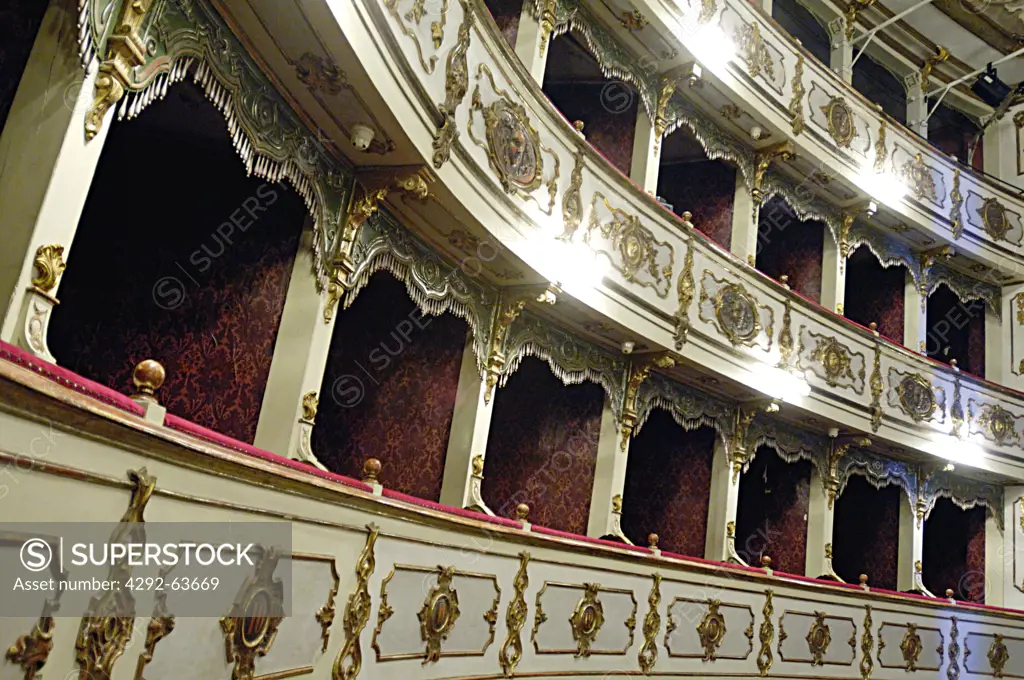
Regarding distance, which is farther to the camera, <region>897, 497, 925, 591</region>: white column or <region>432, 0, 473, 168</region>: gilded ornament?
<region>897, 497, 925, 591</region>: white column

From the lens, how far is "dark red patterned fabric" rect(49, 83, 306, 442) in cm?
505

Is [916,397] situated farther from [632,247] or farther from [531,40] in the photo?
[531,40]

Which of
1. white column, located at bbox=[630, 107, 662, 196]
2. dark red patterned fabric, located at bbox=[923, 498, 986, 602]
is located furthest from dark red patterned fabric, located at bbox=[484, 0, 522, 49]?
dark red patterned fabric, located at bbox=[923, 498, 986, 602]

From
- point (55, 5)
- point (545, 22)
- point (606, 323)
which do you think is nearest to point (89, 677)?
point (55, 5)

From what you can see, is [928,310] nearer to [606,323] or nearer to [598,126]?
[598,126]

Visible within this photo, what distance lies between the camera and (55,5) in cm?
324

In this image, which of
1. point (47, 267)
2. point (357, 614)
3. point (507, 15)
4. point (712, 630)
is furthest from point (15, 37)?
point (712, 630)

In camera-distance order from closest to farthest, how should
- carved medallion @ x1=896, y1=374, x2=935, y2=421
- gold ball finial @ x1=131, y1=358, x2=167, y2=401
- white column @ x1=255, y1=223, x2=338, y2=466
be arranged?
1. gold ball finial @ x1=131, y1=358, x2=167, y2=401
2. white column @ x1=255, y1=223, x2=338, y2=466
3. carved medallion @ x1=896, y1=374, x2=935, y2=421

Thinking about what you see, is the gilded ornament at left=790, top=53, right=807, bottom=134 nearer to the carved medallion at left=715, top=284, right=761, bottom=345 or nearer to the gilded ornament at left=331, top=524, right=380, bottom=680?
the carved medallion at left=715, top=284, right=761, bottom=345

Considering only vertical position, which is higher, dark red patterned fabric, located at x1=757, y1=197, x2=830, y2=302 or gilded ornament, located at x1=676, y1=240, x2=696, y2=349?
dark red patterned fabric, located at x1=757, y1=197, x2=830, y2=302

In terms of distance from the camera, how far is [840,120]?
11.3 m

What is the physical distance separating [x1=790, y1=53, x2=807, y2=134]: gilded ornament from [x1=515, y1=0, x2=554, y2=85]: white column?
13.4 ft

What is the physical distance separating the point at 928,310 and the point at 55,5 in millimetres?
14236

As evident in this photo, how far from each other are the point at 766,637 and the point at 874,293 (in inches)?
257
